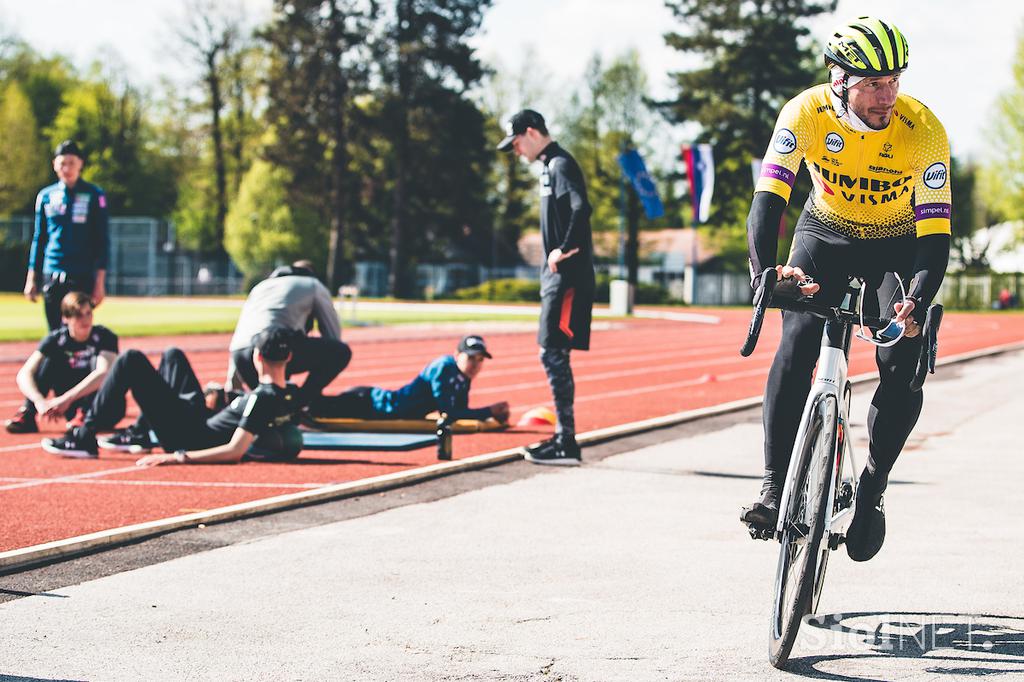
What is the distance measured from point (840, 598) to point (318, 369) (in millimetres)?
6113

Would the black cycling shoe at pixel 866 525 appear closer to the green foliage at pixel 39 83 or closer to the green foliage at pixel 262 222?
the green foliage at pixel 262 222

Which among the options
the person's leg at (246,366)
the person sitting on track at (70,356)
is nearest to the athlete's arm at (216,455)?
the person's leg at (246,366)

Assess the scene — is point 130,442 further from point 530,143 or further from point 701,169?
point 701,169

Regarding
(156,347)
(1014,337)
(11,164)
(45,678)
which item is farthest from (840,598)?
(11,164)

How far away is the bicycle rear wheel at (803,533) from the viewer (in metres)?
4.27

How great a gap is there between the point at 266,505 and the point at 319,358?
3528mm

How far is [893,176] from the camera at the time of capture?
4.81m

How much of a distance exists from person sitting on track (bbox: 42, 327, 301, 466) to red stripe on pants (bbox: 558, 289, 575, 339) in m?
1.80

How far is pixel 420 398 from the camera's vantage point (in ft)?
36.6

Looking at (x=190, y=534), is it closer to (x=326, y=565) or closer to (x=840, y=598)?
(x=326, y=565)

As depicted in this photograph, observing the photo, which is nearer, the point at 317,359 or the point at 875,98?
the point at 875,98

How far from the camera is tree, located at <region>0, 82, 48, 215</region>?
7394cm

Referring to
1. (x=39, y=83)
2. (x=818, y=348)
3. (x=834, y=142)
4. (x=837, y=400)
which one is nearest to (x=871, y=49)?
(x=834, y=142)

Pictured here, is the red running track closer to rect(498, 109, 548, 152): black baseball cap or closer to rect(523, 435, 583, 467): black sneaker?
rect(523, 435, 583, 467): black sneaker
